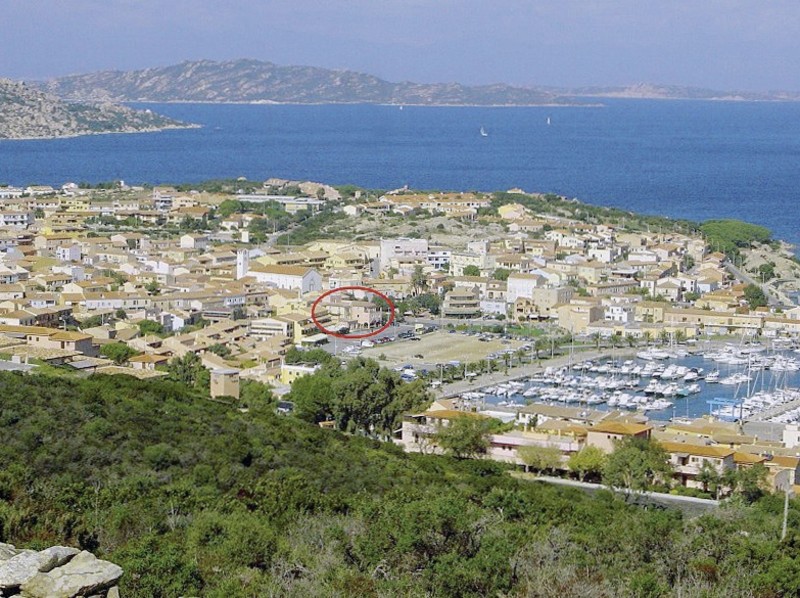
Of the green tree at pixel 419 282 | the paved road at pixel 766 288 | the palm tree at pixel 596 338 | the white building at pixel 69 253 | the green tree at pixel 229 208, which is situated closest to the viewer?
the palm tree at pixel 596 338

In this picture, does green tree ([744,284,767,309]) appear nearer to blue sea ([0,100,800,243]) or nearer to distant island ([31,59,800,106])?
blue sea ([0,100,800,243])

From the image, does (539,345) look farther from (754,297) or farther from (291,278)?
(291,278)

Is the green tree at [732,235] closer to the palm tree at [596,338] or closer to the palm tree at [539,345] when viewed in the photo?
the palm tree at [596,338]

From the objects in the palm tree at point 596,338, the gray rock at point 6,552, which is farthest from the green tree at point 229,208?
the gray rock at point 6,552

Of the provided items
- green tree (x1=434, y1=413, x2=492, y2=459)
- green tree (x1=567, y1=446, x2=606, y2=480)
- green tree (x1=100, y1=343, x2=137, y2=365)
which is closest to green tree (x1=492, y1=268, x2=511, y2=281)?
green tree (x1=100, y1=343, x2=137, y2=365)

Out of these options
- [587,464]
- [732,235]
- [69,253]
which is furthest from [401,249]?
[587,464]

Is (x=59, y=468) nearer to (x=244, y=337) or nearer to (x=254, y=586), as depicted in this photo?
(x=254, y=586)

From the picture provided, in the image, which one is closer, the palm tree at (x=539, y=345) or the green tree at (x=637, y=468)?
the green tree at (x=637, y=468)
